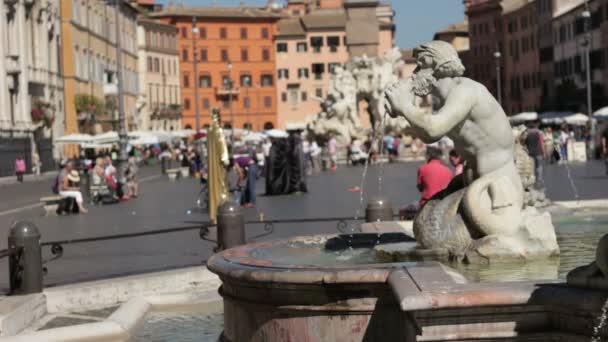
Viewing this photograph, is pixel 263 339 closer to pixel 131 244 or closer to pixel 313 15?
pixel 131 244

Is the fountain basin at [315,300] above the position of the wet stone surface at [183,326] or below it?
above

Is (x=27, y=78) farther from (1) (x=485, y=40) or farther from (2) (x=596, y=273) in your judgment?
(1) (x=485, y=40)

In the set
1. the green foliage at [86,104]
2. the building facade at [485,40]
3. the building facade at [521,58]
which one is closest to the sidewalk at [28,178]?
the green foliage at [86,104]

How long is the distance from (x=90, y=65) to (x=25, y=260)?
7334 cm

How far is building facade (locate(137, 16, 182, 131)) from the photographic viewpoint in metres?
120

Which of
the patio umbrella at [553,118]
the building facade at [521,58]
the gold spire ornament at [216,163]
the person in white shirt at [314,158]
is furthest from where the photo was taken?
the building facade at [521,58]

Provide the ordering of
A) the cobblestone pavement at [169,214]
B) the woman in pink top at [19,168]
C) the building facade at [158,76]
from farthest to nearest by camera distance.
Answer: the building facade at [158,76] < the woman in pink top at [19,168] < the cobblestone pavement at [169,214]

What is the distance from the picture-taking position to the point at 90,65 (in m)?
83.7

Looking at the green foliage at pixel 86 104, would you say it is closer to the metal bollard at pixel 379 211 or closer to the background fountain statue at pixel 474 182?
the metal bollard at pixel 379 211

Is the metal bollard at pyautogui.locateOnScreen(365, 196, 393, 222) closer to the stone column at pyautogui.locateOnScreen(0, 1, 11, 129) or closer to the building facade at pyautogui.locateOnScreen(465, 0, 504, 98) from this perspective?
the stone column at pyautogui.locateOnScreen(0, 1, 11, 129)

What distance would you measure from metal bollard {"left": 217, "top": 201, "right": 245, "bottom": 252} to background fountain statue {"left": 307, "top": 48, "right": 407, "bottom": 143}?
44.5 metres

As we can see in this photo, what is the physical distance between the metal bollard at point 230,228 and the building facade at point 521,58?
101 m

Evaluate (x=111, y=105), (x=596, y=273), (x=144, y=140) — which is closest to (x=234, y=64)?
(x=111, y=105)

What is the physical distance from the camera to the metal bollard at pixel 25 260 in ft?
38.0
